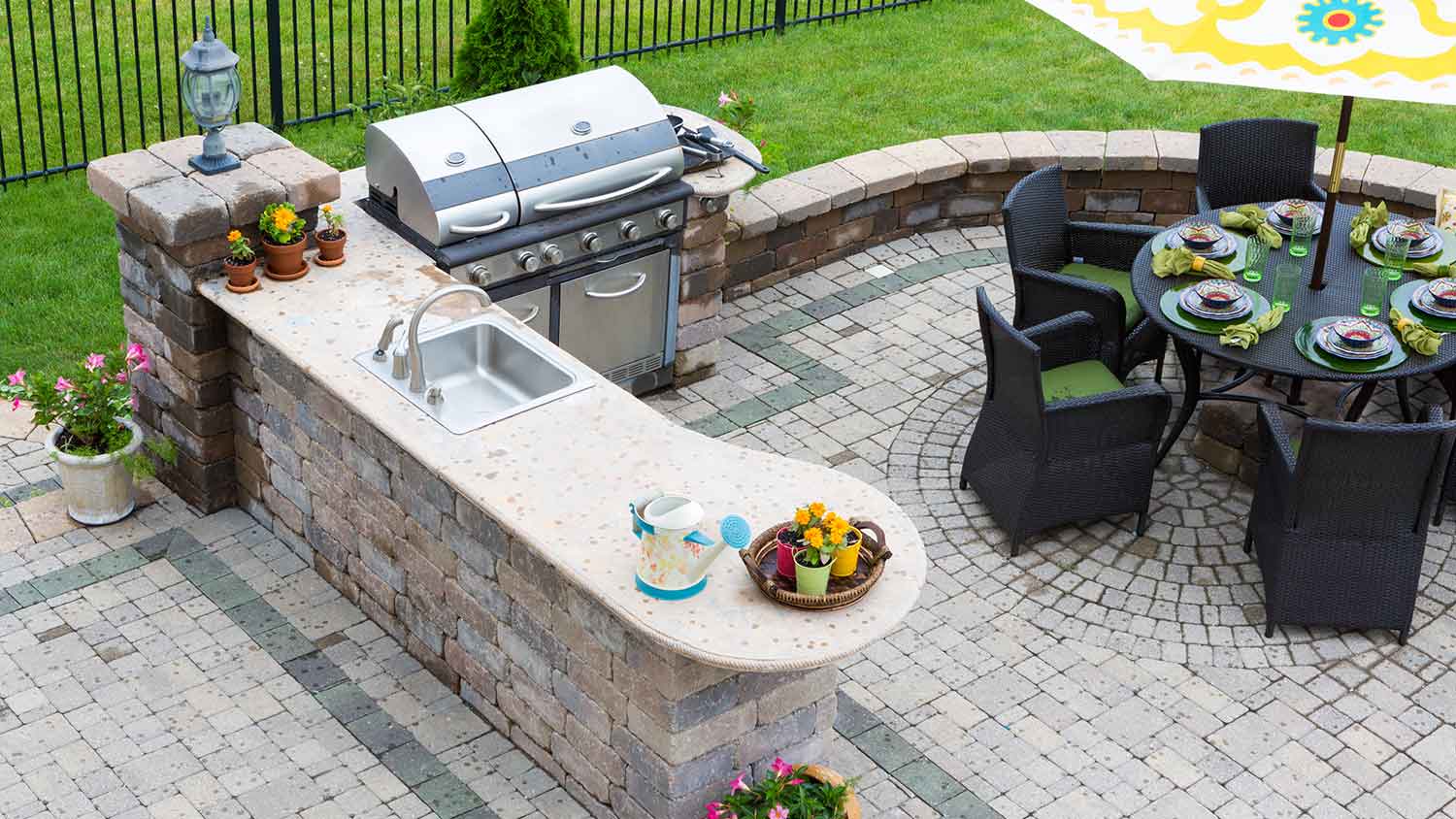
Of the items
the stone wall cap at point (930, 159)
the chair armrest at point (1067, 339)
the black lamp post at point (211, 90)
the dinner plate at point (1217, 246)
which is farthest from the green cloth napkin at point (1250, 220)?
the black lamp post at point (211, 90)

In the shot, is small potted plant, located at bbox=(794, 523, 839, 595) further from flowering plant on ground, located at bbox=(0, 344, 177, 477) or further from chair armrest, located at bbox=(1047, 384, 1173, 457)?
flowering plant on ground, located at bbox=(0, 344, 177, 477)

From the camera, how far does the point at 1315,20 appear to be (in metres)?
6.98

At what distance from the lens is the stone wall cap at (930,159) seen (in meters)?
10.3

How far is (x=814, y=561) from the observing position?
5258 mm

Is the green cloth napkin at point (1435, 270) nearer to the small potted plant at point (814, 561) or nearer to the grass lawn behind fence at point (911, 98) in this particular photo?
the grass lawn behind fence at point (911, 98)

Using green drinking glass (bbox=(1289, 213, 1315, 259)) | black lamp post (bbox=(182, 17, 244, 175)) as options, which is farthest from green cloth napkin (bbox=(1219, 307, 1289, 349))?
black lamp post (bbox=(182, 17, 244, 175))

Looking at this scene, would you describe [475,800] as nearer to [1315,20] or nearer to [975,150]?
[1315,20]

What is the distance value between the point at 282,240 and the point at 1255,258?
4.54 metres

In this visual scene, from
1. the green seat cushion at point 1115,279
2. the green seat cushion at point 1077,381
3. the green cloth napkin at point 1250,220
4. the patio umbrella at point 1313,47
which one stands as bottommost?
the green seat cushion at point 1077,381

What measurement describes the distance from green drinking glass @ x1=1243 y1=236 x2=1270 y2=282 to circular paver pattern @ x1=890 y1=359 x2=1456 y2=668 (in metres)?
0.93

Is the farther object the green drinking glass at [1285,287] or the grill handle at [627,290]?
the grill handle at [627,290]

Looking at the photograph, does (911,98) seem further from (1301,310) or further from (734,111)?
(1301,310)

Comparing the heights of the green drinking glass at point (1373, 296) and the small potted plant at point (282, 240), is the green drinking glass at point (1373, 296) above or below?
below

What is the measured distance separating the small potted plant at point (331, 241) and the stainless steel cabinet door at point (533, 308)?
815 mm
